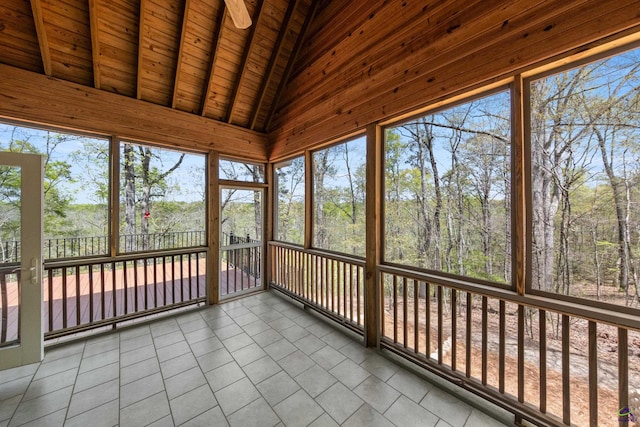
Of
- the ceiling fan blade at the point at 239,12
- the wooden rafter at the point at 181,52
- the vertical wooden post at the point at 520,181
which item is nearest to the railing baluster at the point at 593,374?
the vertical wooden post at the point at 520,181

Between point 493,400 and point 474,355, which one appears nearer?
point 493,400

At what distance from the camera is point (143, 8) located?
8.73ft

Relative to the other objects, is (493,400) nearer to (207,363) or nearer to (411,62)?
(207,363)

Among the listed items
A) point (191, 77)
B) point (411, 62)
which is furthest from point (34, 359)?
point (411, 62)

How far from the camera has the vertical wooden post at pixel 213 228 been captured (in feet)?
12.7

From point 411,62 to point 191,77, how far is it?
3162mm

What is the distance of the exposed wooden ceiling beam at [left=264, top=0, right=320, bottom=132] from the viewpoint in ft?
11.6

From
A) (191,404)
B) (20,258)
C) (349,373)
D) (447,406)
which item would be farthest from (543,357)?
(20,258)

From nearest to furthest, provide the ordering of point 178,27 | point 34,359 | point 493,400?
point 493,400 < point 34,359 < point 178,27

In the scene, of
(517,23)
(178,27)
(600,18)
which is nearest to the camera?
(600,18)

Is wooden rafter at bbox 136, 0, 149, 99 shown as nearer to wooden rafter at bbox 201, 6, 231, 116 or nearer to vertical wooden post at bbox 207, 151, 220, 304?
wooden rafter at bbox 201, 6, 231, 116

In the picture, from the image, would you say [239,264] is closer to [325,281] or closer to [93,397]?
[325,281]

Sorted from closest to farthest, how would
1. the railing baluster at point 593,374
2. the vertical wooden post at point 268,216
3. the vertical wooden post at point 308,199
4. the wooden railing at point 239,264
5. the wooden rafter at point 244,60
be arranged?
1. the railing baluster at point 593,374
2. the wooden rafter at point 244,60
3. the vertical wooden post at point 308,199
4. the wooden railing at point 239,264
5. the vertical wooden post at point 268,216

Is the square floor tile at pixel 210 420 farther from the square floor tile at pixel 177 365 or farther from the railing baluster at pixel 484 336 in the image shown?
the railing baluster at pixel 484 336
